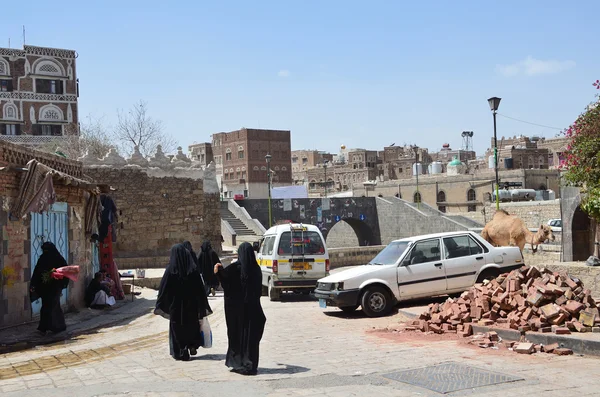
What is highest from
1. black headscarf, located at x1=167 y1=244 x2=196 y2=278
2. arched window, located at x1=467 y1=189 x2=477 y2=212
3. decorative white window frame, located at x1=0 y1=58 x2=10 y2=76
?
decorative white window frame, located at x1=0 y1=58 x2=10 y2=76

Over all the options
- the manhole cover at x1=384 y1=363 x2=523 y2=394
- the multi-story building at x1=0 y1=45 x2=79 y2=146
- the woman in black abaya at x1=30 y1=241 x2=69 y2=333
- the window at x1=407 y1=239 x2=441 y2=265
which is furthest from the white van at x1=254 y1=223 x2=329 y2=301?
the multi-story building at x1=0 y1=45 x2=79 y2=146

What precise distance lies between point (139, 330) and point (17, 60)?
52.1 metres

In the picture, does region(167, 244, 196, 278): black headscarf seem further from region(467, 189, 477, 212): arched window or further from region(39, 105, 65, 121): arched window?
region(467, 189, 477, 212): arched window

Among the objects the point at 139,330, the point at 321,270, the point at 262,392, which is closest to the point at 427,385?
the point at 262,392

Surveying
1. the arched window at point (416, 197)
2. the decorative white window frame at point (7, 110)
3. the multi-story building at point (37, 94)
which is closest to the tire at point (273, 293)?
the multi-story building at point (37, 94)

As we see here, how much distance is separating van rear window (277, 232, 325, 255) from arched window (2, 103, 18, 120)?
47.5 meters

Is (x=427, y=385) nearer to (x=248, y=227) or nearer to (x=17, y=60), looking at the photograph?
(x=248, y=227)

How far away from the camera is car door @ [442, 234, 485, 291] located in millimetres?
12789

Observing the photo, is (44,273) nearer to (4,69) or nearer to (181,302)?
(181,302)

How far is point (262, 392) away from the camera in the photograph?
637cm

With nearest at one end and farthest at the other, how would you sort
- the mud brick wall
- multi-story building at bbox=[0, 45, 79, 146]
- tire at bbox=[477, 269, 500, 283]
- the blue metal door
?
the blue metal door, tire at bbox=[477, 269, 500, 283], the mud brick wall, multi-story building at bbox=[0, 45, 79, 146]

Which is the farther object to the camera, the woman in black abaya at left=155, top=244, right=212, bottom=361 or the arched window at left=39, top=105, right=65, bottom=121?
the arched window at left=39, top=105, right=65, bottom=121

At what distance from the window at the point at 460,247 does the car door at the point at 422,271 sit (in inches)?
8.0

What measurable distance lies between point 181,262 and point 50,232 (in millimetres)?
6004
